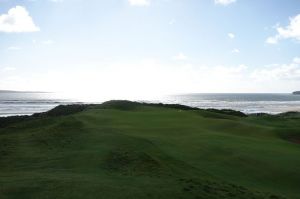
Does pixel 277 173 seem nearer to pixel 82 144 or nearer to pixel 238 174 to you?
pixel 238 174

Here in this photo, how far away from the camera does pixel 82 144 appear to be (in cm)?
2289

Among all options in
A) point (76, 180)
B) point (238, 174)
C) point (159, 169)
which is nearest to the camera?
point (76, 180)

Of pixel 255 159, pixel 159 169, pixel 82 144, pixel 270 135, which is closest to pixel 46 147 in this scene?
pixel 82 144

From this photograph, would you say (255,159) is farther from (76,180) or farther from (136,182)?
(76,180)

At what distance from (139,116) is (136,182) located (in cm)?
2577

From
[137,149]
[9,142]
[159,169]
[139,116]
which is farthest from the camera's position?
[139,116]

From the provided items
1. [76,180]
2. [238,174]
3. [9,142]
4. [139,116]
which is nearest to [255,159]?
[238,174]

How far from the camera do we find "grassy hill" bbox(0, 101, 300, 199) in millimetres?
13164

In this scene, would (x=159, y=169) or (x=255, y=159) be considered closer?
(x=159, y=169)

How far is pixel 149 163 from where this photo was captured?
1808 cm

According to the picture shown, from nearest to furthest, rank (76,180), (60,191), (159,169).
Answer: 1. (60,191)
2. (76,180)
3. (159,169)

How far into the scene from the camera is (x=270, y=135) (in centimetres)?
3028

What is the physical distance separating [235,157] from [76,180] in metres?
10.3

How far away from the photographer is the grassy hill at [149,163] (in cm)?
1316
